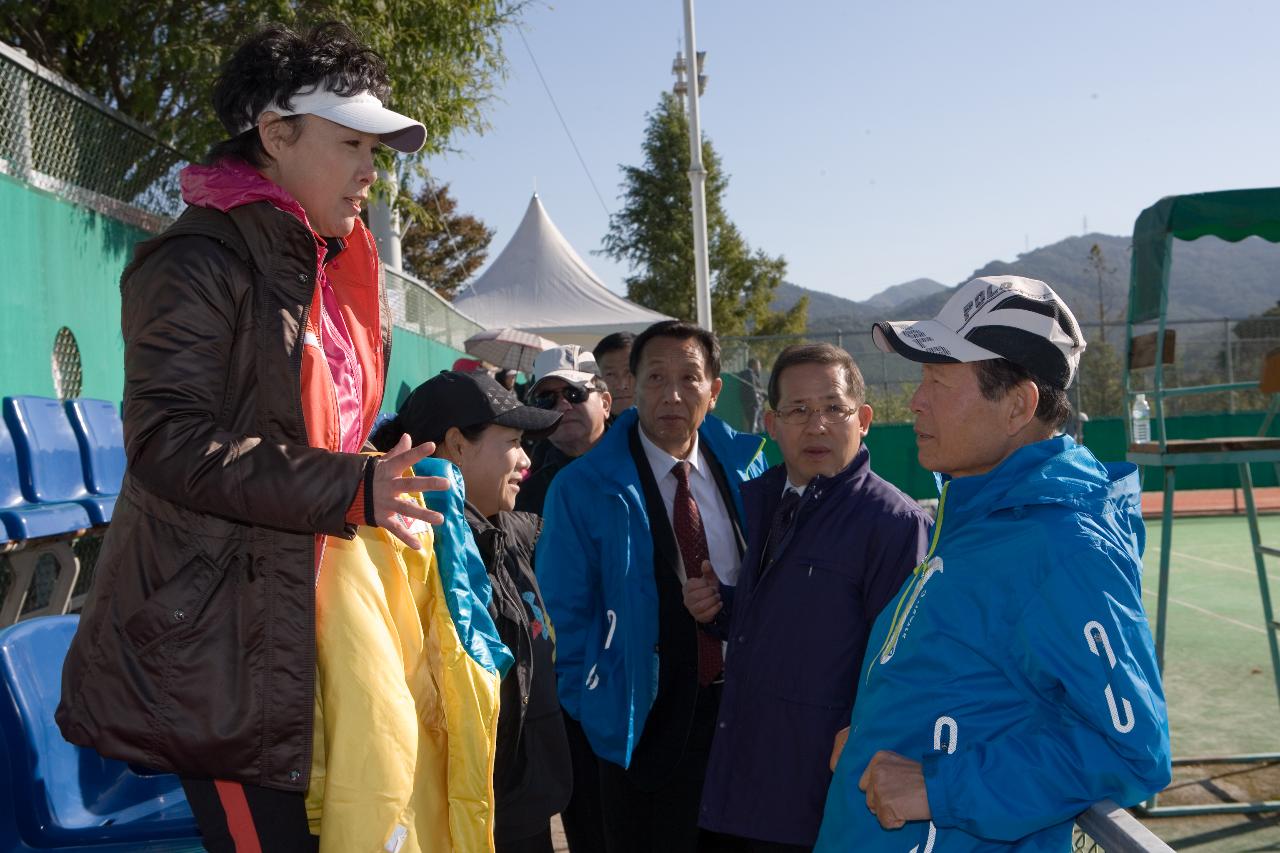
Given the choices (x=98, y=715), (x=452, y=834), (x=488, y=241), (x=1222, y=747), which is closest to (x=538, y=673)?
(x=452, y=834)

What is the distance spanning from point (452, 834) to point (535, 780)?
2.44 ft

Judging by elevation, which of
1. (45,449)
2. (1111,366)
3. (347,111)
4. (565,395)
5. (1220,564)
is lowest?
(1220,564)

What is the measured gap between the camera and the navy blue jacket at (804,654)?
2.95 meters

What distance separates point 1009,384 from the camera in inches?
87.7

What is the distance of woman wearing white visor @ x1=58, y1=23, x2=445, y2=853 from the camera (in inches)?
72.1

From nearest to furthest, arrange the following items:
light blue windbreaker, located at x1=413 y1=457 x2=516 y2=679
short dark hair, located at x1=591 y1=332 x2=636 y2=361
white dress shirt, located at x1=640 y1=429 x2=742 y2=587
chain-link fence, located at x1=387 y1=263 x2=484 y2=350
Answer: light blue windbreaker, located at x1=413 y1=457 x2=516 y2=679, white dress shirt, located at x1=640 y1=429 x2=742 y2=587, short dark hair, located at x1=591 y1=332 x2=636 y2=361, chain-link fence, located at x1=387 y1=263 x2=484 y2=350

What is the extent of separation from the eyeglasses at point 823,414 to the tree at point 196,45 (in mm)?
6244

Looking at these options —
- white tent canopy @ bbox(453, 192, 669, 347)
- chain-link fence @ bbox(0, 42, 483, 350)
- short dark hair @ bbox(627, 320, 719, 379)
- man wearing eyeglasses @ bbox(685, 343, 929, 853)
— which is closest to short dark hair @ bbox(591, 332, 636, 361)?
short dark hair @ bbox(627, 320, 719, 379)

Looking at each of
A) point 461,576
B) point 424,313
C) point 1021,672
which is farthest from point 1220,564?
point 461,576

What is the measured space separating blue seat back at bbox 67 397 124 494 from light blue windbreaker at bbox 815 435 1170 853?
503 centimetres

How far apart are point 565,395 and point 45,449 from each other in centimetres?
255

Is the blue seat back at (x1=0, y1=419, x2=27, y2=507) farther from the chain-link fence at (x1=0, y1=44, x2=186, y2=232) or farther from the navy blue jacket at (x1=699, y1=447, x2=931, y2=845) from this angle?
the navy blue jacket at (x1=699, y1=447, x2=931, y2=845)

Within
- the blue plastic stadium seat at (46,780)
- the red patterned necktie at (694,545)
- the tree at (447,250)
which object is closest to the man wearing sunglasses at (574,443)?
the red patterned necktie at (694,545)

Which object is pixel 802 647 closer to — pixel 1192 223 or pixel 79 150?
pixel 1192 223
